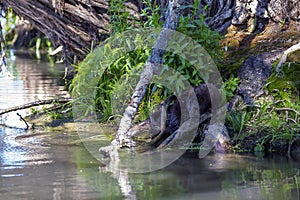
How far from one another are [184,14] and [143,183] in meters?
3.28

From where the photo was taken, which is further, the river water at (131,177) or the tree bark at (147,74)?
the tree bark at (147,74)

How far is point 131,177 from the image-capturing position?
5.35 meters

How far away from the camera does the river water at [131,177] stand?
4805 millimetres

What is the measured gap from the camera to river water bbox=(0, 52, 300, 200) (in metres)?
4.80

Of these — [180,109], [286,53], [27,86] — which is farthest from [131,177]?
[27,86]

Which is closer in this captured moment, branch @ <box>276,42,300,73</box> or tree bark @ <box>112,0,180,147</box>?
tree bark @ <box>112,0,180,147</box>

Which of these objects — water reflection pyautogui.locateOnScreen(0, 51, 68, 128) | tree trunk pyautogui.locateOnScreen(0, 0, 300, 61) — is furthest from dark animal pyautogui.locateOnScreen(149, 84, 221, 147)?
water reflection pyautogui.locateOnScreen(0, 51, 68, 128)

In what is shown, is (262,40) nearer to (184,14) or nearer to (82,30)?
(184,14)

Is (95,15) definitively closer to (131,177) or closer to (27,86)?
(27,86)

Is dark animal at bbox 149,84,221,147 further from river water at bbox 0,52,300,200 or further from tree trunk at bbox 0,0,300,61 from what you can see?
tree trunk at bbox 0,0,300,61

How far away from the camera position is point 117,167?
5.72 metres

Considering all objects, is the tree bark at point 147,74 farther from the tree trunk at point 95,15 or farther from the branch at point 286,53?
the branch at point 286,53

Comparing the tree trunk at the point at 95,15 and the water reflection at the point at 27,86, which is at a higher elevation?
the tree trunk at the point at 95,15

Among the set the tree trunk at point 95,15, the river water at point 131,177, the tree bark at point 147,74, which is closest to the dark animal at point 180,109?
the tree bark at point 147,74
